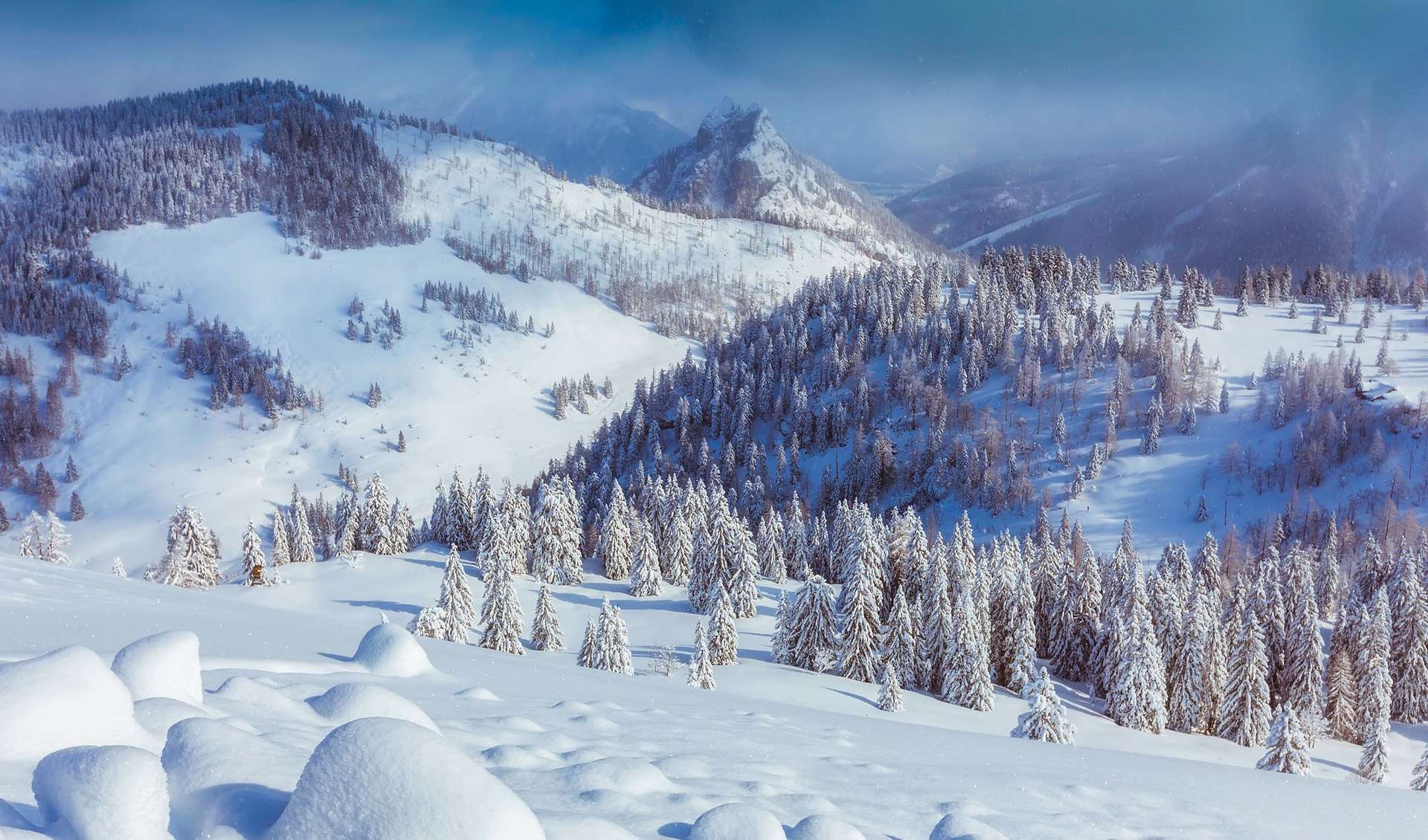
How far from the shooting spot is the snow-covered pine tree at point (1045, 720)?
32812mm

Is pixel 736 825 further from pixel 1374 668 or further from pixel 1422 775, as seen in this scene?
pixel 1374 668

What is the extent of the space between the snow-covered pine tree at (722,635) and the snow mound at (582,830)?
42.1m

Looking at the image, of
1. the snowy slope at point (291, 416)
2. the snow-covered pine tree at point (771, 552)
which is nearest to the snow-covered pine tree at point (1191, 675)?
the snow-covered pine tree at point (771, 552)

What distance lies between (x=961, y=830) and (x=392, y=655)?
319 inches

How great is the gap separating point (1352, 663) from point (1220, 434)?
63096 millimetres

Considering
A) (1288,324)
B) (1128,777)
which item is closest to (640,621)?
(1128,777)

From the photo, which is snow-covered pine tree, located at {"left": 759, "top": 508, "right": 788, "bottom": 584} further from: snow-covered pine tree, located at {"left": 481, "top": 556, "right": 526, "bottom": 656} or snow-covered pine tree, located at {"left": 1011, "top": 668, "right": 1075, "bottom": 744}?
snow-covered pine tree, located at {"left": 1011, "top": 668, "right": 1075, "bottom": 744}

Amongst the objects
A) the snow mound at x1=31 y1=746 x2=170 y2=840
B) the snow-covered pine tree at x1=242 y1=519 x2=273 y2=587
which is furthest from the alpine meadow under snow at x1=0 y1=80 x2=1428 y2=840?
the snow-covered pine tree at x1=242 y1=519 x2=273 y2=587

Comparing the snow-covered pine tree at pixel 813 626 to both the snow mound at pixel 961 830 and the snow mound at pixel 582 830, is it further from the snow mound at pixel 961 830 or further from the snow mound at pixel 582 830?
the snow mound at pixel 582 830

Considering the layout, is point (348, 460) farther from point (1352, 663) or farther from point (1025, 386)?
point (1352, 663)

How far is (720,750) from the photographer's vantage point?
27.2 ft

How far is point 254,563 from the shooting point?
183ft

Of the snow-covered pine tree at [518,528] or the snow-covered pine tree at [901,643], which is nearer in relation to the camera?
the snow-covered pine tree at [901,643]

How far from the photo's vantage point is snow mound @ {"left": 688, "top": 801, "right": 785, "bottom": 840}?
4492 mm
